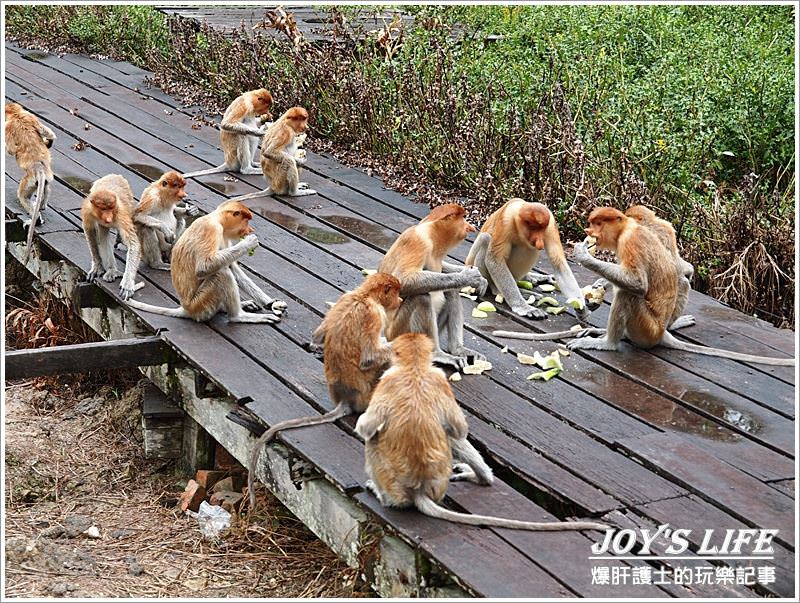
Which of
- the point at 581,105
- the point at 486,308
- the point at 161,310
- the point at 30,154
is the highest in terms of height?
the point at 581,105

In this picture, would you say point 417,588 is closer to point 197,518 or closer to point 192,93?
point 197,518

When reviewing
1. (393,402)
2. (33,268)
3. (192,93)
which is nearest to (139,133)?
(192,93)

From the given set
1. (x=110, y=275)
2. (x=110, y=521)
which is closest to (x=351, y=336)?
(x=110, y=521)

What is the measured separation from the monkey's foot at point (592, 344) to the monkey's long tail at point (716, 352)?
0.29 metres

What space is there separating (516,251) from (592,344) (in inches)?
31.6

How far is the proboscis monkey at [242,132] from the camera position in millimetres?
9359

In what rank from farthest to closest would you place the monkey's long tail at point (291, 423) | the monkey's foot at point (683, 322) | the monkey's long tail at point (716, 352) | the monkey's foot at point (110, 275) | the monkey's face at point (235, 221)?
the monkey's foot at point (110, 275), the monkey's foot at point (683, 322), the monkey's face at point (235, 221), the monkey's long tail at point (716, 352), the monkey's long tail at point (291, 423)

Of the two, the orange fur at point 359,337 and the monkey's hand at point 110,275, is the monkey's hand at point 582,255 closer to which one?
the orange fur at point 359,337

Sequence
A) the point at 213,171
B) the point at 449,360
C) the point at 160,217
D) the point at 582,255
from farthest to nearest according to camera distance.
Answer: the point at 213,171
the point at 160,217
the point at 582,255
the point at 449,360

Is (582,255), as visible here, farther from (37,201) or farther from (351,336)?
(37,201)

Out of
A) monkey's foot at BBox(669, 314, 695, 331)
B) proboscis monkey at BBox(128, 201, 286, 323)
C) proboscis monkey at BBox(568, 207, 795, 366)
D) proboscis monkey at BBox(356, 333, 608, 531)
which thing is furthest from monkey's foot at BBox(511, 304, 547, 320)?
proboscis monkey at BBox(356, 333, 608, 531)

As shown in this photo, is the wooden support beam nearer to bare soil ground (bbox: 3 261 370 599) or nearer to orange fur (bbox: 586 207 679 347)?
bare soil ground (bbox: 3 261 370 599)

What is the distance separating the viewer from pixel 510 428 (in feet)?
17.3

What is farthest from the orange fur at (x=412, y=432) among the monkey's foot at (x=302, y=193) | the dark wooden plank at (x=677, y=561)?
the monkey's foot at (x=302, y=193)
